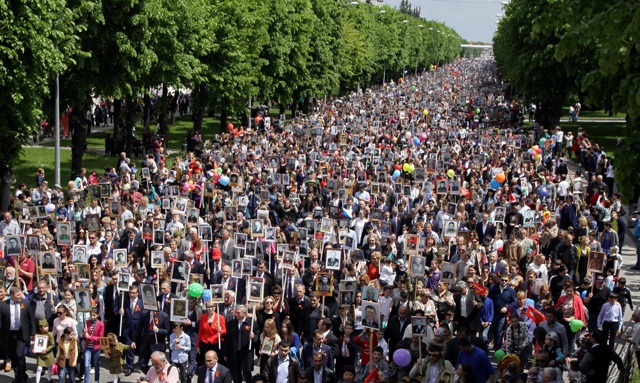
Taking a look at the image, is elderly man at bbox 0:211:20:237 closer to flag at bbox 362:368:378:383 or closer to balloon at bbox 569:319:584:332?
flag at bbox 362:368:378:383

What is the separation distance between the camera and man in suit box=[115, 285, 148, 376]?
16.8m

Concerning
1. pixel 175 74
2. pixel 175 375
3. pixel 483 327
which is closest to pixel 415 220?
pixel 483 327

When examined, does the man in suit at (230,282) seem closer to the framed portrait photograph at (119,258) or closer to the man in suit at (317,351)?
the framed portrait photograph at (119,258)

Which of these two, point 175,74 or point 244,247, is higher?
point 175,74

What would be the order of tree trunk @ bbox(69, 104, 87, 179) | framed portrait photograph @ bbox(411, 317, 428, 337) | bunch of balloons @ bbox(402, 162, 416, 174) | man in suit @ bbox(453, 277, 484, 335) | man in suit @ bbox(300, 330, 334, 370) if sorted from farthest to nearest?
1. tree trunk @ bbox(69, 104, 87, 179)
2. bunch of balloons @ bbox(402, 162, 416, 174)
3. man in suit @ bbox(453, 277, 484, 335)
4. framed portrait photograph @ bbox(411, 317, 428, 337)
5. man in suit @ bbox(300, 330, 334, 370)

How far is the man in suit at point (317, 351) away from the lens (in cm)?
1427

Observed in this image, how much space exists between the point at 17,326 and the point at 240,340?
370 cm

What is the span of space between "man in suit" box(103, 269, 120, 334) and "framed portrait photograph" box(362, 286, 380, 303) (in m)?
4.42

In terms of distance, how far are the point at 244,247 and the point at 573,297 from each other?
676cm

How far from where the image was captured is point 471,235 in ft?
69.6

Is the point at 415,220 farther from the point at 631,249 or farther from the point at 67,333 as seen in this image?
the point at 67,333

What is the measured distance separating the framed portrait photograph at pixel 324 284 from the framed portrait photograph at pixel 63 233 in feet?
20.3

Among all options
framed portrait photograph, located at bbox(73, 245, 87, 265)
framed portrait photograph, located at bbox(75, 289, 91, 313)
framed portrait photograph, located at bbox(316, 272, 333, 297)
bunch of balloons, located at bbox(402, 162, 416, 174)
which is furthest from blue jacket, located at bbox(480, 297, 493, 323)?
bunch of balloons, located at bbox(402, 162, 416, 174)

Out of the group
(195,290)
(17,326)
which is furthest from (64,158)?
(195,290)
